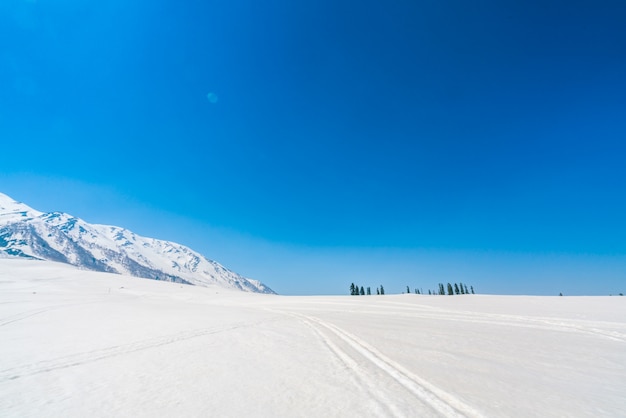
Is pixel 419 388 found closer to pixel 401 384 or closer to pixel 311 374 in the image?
pixel 401 384

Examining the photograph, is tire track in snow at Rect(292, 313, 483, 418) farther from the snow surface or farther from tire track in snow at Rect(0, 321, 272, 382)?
tire track in snow at Rect(0, 321, 272, 382)

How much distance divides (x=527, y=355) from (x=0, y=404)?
1108cm

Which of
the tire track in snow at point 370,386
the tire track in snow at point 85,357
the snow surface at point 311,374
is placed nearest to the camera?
the tire track in snow at point 370,386

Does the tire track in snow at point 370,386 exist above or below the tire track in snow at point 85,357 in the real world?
above

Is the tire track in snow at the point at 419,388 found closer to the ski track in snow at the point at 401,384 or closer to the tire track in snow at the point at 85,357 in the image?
the ski track in snow at the point at 401,384

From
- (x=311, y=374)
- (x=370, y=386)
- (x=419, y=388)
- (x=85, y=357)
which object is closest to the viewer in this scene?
(x=419, y=388)

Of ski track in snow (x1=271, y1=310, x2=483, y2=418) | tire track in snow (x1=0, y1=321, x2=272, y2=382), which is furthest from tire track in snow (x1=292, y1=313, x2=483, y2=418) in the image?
tire track in snow (x1=0, y1=321, x2=272, y2=382)

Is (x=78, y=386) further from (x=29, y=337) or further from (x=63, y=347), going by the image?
(x=29, y=337)

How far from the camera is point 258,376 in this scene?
5520mm

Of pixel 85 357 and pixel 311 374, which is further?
pixel 85 357

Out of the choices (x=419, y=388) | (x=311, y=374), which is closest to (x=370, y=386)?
(x=419, y=388)

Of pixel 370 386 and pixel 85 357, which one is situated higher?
pixel 370 386

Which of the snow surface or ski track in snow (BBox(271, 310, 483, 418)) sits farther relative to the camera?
the snow surface

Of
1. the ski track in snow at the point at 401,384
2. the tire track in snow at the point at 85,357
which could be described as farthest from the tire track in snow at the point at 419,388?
the tire track in snow at the point at 85,357
